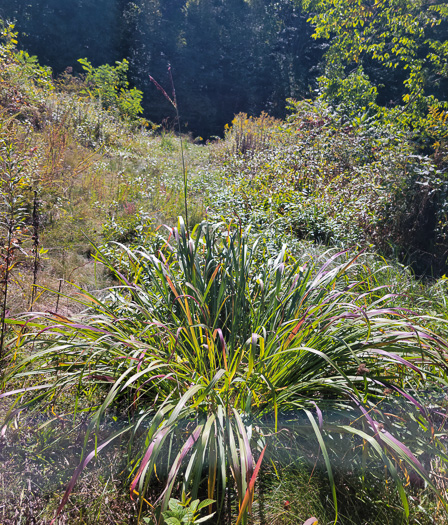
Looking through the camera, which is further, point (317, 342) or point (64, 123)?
point (64, 123)

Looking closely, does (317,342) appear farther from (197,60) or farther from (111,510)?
(197,60)

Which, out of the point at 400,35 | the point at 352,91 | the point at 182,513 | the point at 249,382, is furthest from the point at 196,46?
the point at 182,513

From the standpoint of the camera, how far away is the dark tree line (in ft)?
47.3

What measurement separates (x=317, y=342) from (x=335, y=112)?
5.25 m

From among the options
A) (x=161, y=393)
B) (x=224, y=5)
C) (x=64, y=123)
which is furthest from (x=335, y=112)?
(x=224, y=5)

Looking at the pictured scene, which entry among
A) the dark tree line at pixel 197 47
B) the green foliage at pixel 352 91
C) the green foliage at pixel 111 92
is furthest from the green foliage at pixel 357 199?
the dark tree line at pixel 197 47

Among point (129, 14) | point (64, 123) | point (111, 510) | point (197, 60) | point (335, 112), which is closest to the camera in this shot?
point (111, 510)

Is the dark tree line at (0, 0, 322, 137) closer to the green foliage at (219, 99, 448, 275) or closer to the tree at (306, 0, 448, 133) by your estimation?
the tree at (306, 0, 448, 133)

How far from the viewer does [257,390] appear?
1.48m

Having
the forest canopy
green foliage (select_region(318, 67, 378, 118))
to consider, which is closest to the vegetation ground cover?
green foliage (select_region(318, 67, 378, 118))

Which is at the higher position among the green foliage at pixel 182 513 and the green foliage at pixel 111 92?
the green foliage at pixel 111 92

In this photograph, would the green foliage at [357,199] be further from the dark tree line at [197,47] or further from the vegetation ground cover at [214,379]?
the dark tree line at [197,47]

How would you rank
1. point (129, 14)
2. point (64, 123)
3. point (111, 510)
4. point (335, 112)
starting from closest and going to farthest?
point (111, 510) → point (64, 123) → point (335, 112) → point (129, 14)

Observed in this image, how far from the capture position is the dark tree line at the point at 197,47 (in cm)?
1441
